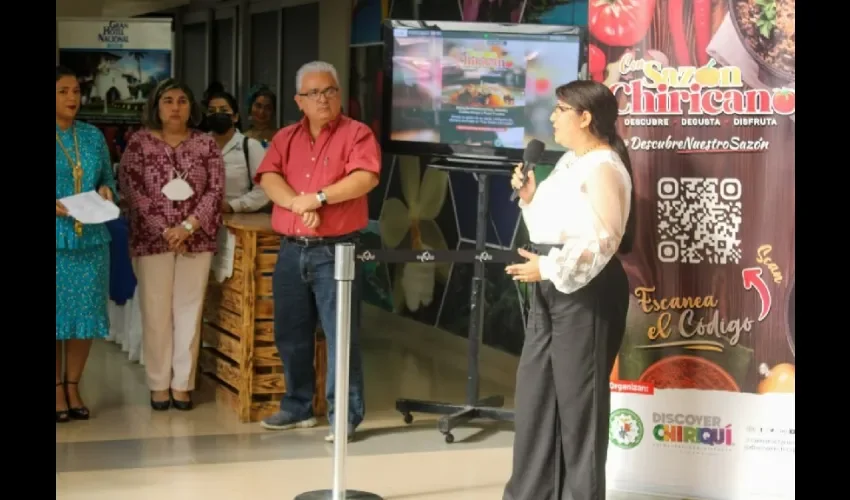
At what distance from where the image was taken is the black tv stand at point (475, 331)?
5809 millimetres

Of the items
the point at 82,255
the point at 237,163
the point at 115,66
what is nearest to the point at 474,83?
the point at 237,163

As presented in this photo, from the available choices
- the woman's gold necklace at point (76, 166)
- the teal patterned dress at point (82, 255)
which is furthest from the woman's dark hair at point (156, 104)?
the woman's gold necklace at point (76, 166)

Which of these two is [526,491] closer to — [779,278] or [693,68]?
[779,278]

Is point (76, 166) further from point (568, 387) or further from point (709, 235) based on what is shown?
point (709, 235)

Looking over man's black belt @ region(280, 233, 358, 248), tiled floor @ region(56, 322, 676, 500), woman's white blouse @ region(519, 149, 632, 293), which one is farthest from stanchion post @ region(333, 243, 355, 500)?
man's black belt @ region(280, 233, 358, 248)

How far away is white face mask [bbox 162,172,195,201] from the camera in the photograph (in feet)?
20.2

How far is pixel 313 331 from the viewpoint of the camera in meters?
5.95

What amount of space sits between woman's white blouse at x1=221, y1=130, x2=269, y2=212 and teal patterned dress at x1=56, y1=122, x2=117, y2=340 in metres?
0.86

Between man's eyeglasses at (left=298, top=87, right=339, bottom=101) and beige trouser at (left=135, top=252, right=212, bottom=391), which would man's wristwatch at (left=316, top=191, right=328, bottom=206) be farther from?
beige trouser at (left=135, top=252, right=212, bottom=391)

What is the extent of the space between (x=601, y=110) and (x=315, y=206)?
5.39 feet

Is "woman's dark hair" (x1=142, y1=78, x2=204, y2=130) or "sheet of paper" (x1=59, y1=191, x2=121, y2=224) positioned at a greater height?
"woman's dark hair" (x1=142, y1=78, x2=204, y2=130)

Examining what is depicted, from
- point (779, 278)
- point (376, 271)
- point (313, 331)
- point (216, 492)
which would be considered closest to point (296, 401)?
point (313, 331)

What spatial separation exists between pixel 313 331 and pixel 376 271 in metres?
3.58

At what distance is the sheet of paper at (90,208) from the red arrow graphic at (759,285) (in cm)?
283
